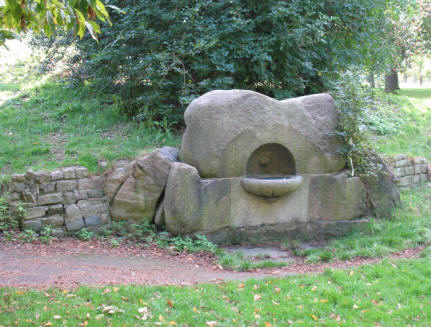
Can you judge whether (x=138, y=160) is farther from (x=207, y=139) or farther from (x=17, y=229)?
Answer: (x=17, y=229)

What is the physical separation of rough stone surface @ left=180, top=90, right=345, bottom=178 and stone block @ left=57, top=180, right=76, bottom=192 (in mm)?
1870

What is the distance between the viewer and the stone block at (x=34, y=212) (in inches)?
265

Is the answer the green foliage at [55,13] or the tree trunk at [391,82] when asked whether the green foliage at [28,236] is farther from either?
the tree trunk at [391,82]

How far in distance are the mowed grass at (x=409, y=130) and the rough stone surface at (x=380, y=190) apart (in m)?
2.00

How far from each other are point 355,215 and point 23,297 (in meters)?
5.49

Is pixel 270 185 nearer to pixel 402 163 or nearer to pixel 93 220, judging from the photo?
pixel 93 220

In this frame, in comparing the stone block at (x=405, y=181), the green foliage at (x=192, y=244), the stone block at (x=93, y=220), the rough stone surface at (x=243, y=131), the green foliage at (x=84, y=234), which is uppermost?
the rough stone surface at (x=243, y=131)

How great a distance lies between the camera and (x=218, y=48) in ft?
29.8

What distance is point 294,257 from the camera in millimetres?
6699

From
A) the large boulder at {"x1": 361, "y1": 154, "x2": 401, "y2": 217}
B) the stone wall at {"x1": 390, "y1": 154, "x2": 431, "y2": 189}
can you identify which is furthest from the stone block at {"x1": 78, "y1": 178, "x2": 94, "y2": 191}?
the stone wall at {"x1": 390, "y1": 154, "x2": 431, "y2": 189}

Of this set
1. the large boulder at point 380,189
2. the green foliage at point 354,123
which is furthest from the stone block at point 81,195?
the large boulder at point 380,189

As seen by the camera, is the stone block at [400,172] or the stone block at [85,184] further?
the stone block at [400,172]

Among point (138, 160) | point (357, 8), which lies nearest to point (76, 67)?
point (138, 160)

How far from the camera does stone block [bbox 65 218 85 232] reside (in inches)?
274
